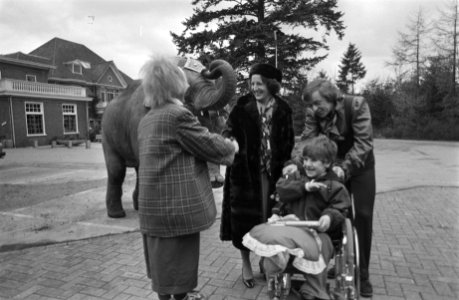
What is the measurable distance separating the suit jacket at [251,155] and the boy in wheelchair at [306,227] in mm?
518

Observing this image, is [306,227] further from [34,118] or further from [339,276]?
[34,118]

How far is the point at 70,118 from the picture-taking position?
3119 cm

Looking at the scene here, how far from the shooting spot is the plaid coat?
2.33 meters

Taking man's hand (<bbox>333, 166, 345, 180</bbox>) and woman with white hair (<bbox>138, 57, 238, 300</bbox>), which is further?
man's hand (<bbox>333, 166, 345, 180</bbox>)

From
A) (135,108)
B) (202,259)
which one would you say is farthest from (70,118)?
(202,259)

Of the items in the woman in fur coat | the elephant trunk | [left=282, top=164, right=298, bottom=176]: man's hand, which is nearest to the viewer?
[left=282, top=164, right=298, bottom=176]: man's hand

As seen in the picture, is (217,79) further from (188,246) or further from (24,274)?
(24,274)

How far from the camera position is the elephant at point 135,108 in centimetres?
366

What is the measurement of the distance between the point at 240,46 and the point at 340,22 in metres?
5.82

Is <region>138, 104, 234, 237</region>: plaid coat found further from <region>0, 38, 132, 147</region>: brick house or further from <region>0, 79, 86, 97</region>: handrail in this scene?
<region>0, 79, 86, 97</region>: handrail

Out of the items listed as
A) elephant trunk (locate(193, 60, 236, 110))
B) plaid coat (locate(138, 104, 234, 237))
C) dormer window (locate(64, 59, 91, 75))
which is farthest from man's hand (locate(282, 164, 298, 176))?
dormer window (locate(64, 59, 91, 75))

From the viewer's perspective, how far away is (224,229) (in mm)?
3455

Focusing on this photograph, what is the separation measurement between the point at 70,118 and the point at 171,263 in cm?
3168

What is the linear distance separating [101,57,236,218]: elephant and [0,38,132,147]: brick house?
73.4 feet
